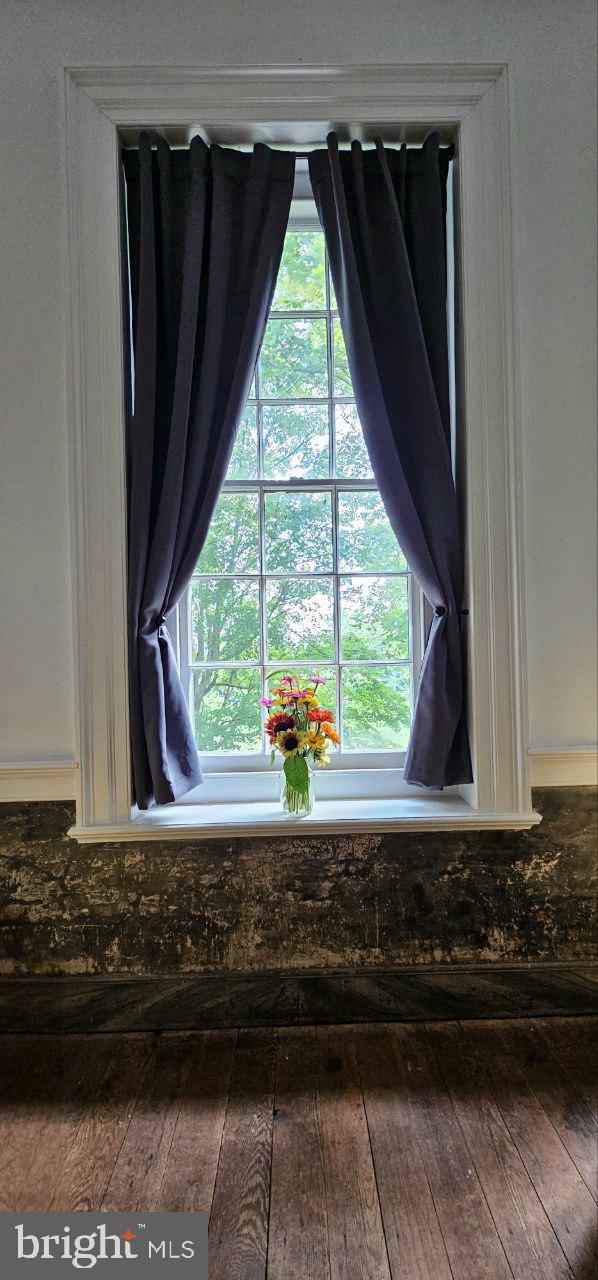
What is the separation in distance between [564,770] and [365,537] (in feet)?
3.47

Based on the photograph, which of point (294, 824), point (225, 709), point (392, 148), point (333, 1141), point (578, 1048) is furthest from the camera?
point (225, 709)

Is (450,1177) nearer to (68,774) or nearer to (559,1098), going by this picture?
(559,1098)

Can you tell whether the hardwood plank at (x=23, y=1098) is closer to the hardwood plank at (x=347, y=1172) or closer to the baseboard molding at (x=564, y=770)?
the hardwood plank at (x=347, y=1172)

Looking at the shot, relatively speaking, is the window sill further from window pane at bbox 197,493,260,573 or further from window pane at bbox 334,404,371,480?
window pane at bbox 334,404,371,480

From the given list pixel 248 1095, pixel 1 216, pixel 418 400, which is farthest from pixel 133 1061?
pixel 1 216

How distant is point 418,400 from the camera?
8.20 ft

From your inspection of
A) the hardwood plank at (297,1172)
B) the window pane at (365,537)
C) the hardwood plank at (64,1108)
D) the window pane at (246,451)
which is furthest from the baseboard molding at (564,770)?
the hardwood plank at (64,1108)

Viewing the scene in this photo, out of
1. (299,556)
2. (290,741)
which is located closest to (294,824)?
(290,741)

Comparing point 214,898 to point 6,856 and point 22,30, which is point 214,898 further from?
point 22,30

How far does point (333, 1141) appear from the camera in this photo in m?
1.93

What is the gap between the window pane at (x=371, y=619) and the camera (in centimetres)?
274

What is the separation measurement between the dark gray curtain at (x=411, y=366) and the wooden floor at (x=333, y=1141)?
2.85ft

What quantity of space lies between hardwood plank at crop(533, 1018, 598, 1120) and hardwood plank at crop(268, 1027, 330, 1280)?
733mm

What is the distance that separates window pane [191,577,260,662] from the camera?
8.96 feet
